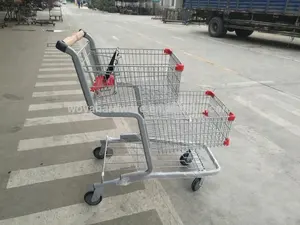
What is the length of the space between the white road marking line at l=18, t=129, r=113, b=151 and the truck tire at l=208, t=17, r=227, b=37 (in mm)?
12551

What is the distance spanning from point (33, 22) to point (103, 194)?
17.5m

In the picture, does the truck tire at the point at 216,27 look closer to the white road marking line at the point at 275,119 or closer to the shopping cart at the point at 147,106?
the white road marking line at the point at 275,119

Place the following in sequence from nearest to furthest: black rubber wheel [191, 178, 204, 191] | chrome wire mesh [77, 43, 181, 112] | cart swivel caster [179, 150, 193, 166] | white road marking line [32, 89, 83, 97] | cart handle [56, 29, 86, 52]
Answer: cart handle [56, 29, 86, 52]
chrome wire mesh [77, 43, 181, 112]
black rubber wheel [191, 178, 204, 191]
cart swivel caster [179, 150, 193, 166]
white road marking line [32, 89, 83, 97]

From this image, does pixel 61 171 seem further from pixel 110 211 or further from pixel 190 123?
pixel 190 123

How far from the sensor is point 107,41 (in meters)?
11.3

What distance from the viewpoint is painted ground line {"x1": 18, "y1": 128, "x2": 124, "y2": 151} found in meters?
3.25

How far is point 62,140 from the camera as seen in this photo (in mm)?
3416

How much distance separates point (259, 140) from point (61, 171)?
2.55m

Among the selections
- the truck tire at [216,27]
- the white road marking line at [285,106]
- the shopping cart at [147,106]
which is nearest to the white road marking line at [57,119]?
the shopping cart at [147,106]

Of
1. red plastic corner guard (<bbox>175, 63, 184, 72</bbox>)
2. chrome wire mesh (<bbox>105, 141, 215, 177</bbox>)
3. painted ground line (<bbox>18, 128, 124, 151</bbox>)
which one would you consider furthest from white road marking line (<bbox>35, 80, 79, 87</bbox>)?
red plastic corner guard (<bbox>175, 63, 184, 72</bbox>)

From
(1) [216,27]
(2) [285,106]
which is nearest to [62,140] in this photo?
(2) [285,106]

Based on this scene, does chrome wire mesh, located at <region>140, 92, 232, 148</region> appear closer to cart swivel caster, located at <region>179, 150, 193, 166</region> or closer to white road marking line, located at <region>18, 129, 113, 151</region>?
cart swivel caster, located at <region>179, 150, 193, 166</region>

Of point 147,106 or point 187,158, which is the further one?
point 187,158

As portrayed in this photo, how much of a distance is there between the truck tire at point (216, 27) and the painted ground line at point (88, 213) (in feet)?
44.5
